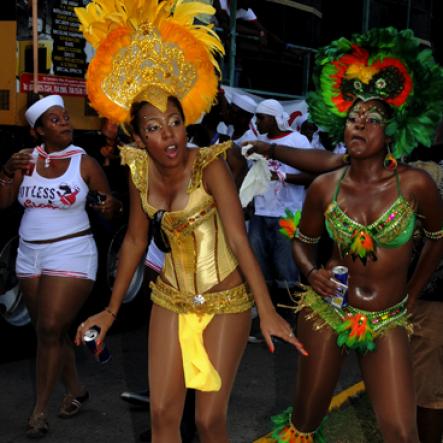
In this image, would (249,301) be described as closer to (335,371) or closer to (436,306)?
(335,371)

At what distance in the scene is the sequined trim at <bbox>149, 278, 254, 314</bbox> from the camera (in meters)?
3.74

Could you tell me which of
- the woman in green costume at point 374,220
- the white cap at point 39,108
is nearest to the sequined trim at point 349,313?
the woman in green costume at point 374,220

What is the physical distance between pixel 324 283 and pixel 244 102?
698cm

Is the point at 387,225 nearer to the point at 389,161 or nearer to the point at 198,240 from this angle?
the point at 389,161

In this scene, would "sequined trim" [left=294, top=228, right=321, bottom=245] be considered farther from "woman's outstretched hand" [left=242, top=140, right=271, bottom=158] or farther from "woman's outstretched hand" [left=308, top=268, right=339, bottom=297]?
"woman's outstretched hand" [left=242, top=140, right=271, bottom=158]

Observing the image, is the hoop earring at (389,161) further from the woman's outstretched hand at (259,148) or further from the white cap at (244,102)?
the white cap at (244,102)

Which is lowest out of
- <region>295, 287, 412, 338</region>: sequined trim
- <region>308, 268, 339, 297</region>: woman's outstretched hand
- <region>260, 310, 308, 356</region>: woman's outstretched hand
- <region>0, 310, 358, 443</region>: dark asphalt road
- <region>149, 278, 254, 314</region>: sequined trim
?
<region>0, 310, 358, 443</region>: dark asphalt road

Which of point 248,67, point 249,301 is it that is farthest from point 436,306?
point 248,67

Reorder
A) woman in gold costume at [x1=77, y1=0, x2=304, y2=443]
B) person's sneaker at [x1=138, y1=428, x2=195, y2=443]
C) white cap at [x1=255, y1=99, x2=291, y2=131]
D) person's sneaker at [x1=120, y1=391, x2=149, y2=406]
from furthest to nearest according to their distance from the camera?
white cap at [x1=255, y1=99, x2=291, y2=131] → person's sneaker at [x1=120, y1=391, x2=149, y2=406] → person's sneaker at [x1=138, y1=428, x2=195, y2=443] → woman in gold costume at [x1=77, y1=0, x2=304, y2=443]

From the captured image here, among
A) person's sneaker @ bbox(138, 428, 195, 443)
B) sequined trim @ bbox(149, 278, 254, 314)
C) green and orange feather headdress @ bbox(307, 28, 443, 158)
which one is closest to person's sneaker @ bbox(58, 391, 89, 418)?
person's sneaker @ bbox(138, 428, 195, 443)

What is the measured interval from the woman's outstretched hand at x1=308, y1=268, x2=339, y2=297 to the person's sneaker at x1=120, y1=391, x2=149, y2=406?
2.15 m

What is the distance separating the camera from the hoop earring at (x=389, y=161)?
12.4 ft

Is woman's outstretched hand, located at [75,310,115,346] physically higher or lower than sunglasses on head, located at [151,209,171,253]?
lower

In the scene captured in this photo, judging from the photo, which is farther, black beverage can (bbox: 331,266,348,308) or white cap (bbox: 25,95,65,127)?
white cap (bbox: 25,95,65,127)
